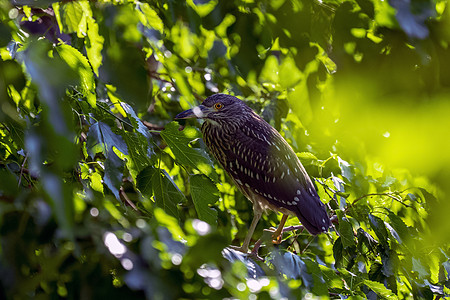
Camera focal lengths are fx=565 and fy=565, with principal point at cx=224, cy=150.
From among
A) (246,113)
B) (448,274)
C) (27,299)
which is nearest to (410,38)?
(27,299)

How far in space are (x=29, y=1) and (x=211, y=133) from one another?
106 inches

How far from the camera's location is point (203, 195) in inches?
75.4

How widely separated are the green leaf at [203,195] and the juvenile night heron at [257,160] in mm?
1202

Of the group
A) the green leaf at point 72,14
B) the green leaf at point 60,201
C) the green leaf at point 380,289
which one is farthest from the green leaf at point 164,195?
the green leaf at point 60,201

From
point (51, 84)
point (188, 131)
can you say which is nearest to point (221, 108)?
point (188, 131)

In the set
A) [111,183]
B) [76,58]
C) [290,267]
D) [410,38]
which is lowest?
[290,267]

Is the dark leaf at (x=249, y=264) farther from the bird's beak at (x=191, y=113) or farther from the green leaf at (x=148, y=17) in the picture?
the bird's beak at (x=191, y=113)

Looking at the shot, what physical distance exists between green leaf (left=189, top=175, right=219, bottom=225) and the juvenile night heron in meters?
1.20

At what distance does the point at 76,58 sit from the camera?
4.69 feet

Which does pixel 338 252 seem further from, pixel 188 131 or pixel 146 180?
pixel 146 180

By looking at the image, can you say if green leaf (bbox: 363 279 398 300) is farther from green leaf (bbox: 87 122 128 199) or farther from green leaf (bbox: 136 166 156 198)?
green leaf (bbox: 87 122 128 199)

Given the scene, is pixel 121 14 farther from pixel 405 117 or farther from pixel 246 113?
pixel 246 113

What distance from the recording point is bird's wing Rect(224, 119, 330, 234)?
10.5ft

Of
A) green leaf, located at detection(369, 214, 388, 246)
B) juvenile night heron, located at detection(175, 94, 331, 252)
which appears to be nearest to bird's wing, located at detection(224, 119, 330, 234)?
juvenile night heron, located at detection(175, 94, 331, 252)
